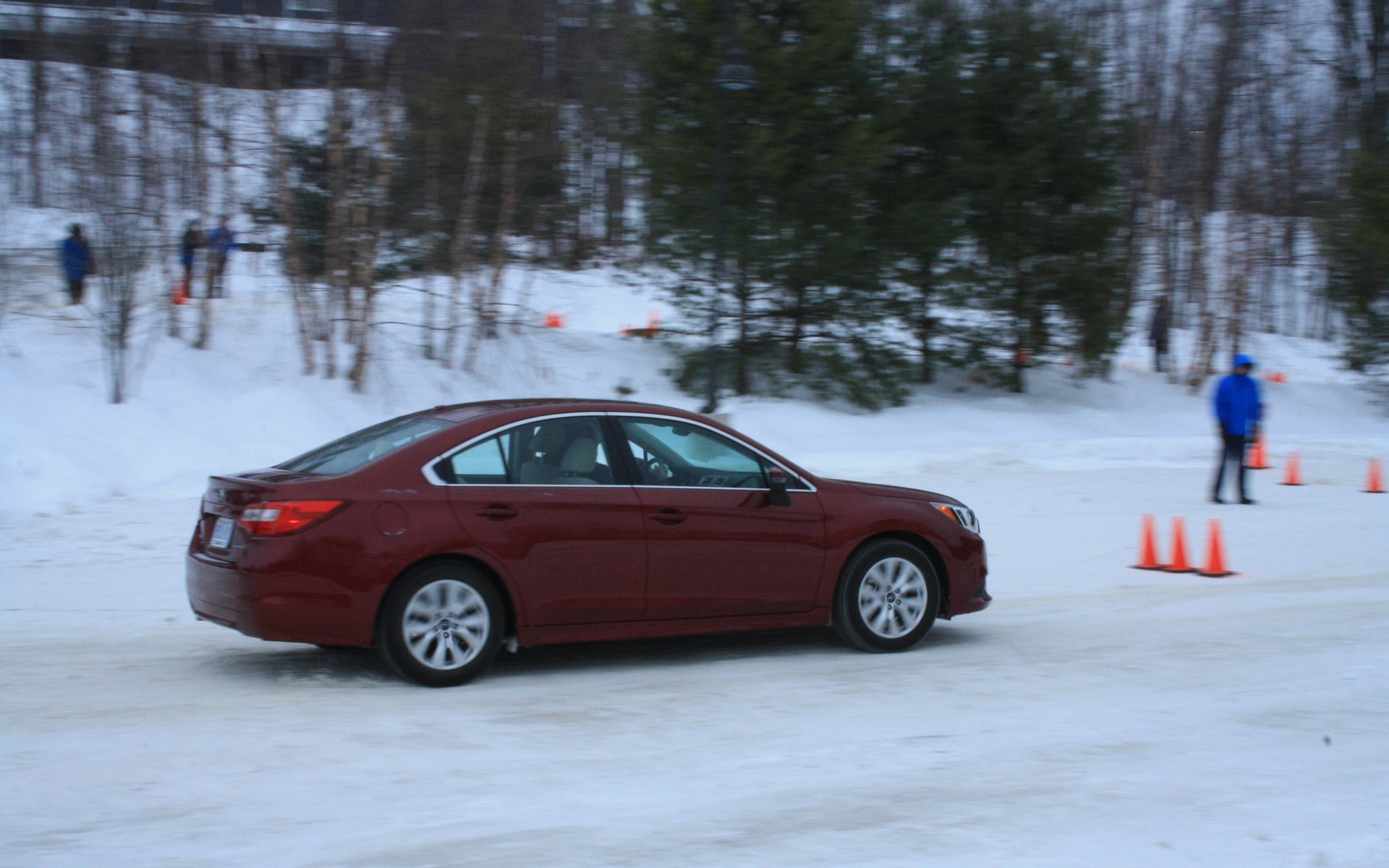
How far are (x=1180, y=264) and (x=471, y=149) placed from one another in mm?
40603

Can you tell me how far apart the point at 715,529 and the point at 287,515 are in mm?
2357

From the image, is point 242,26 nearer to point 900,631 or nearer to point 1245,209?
point 900,631

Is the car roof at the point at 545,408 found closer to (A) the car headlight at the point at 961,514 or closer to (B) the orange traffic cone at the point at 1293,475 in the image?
(A) the car headlight at the point at 961,514

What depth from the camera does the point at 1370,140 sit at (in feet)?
116

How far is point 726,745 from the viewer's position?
605 centimetres

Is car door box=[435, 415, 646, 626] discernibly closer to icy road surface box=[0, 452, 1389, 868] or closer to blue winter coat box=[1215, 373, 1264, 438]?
icy road surface box=[0, 452, 1389, 868]

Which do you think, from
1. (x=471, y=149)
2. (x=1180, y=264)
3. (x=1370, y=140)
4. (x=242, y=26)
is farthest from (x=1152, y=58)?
(x=242, y=26)

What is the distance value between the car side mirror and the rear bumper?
2356 mm

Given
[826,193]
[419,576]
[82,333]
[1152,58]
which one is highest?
[1152,58]

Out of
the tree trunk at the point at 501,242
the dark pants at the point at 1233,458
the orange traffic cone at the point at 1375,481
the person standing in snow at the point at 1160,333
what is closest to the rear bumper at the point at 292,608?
the dark pants at the point at 1233,458

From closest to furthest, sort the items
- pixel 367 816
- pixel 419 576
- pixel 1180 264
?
pixel 367 816 → pixel 419 576 → pixel 1180 264

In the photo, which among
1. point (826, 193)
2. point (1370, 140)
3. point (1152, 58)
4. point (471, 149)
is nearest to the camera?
point (471, 149)

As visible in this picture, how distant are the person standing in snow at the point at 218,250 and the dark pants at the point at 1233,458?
51.9ft

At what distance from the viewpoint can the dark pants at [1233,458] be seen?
15938 mm
